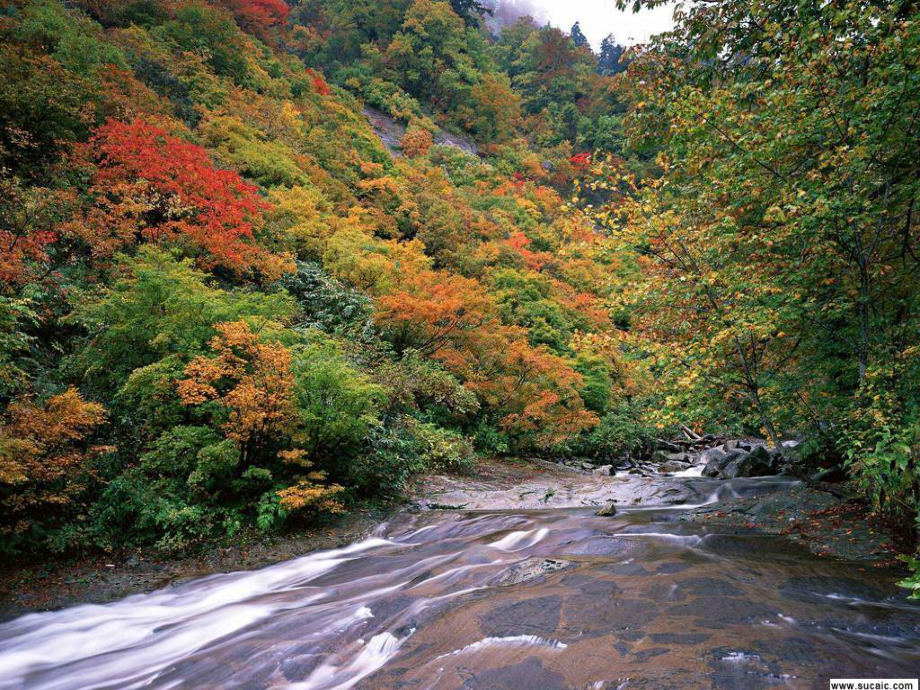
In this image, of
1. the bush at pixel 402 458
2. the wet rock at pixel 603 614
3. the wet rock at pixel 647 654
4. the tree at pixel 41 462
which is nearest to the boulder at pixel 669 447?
the bush at pixel 402 458

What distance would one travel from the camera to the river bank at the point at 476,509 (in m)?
5.59

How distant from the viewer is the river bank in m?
5.59

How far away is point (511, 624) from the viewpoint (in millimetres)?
4055

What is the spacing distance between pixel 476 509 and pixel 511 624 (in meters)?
5.48

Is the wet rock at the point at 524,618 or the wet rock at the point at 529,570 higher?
the wet rock at the point at 524,618

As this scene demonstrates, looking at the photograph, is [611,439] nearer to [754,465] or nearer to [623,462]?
[623,462]

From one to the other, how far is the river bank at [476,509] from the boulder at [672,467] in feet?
14.7

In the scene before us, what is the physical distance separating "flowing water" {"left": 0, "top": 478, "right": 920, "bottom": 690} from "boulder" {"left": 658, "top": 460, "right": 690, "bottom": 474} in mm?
9442

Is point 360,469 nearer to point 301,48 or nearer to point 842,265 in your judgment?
point 842,265

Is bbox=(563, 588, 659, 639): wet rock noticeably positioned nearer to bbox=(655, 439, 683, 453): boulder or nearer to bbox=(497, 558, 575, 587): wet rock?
Answer: bbox=(497, 558, 575, 587): wet rock

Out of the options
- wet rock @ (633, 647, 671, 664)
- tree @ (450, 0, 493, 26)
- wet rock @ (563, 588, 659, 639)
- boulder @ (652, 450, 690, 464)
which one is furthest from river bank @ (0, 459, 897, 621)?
tree @ (450, 0, 493, 26)

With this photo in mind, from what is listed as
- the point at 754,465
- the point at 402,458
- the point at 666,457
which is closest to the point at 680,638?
the point at 402,458

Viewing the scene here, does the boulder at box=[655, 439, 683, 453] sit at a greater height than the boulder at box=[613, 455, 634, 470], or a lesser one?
lesser

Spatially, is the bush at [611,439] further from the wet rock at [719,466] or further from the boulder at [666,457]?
the wet rock at [719,466]
